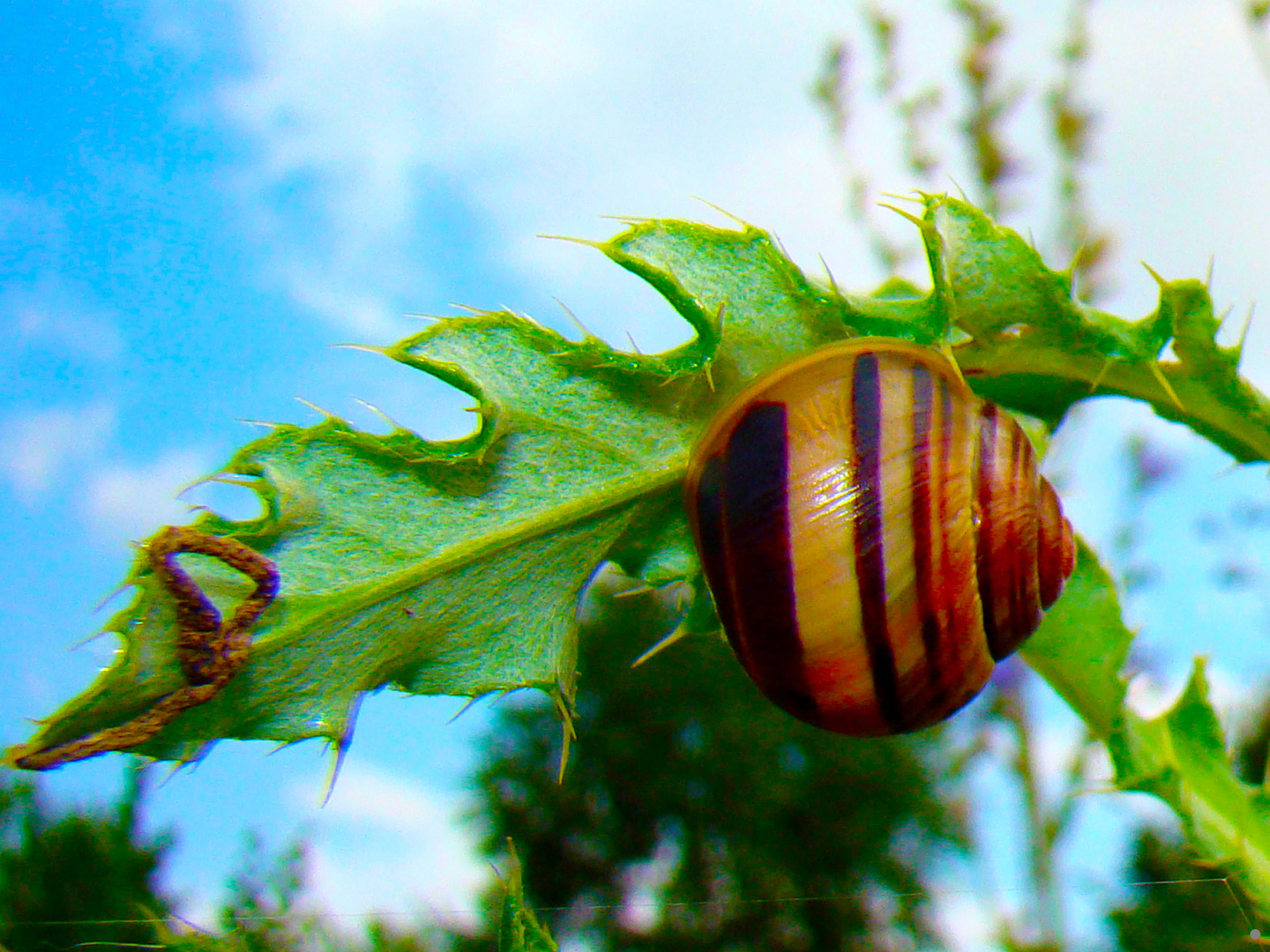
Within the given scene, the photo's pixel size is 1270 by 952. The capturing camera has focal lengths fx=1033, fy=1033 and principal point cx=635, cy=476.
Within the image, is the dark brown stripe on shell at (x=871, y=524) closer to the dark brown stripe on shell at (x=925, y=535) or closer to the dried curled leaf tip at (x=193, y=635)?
the dark brown stripe on shell at (x=925, y=535)

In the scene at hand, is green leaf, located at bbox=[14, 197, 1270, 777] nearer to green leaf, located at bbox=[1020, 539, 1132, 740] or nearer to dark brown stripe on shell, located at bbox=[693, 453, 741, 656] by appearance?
dark brown stripe on shell, located at bbox=[693, 453, 741, 656]

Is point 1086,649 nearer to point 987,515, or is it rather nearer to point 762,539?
point 987,515

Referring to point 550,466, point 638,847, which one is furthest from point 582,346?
point 638,847

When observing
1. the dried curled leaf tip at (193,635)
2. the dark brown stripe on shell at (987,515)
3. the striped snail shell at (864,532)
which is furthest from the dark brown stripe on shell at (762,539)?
the dried curled leaf tip at (193,635)

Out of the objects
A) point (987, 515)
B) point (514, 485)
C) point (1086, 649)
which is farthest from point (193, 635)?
point (1086, 649)

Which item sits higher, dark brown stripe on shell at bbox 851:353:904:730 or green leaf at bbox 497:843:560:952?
dark brown stripe on shell at bbox 851:353:904:730

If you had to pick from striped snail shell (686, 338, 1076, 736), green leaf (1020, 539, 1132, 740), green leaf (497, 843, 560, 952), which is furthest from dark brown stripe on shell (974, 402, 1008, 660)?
green leaf (497, 843, 560, 952)

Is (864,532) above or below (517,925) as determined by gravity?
above
